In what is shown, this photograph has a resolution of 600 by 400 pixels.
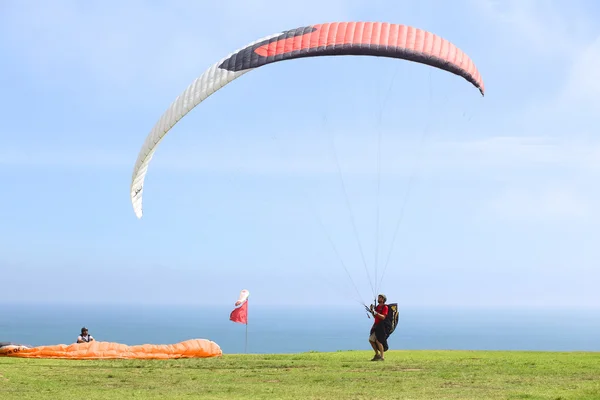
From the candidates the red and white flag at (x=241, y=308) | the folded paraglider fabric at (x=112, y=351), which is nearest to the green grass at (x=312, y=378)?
the folded paraglider fabric at (x=112, y=351)

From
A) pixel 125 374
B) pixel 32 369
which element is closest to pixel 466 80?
pixel 125 374

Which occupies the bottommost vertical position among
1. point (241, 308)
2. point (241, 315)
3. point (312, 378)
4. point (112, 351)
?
point (312, 378)

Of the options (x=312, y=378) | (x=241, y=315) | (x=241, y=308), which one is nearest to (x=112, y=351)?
(x=241, y=315)

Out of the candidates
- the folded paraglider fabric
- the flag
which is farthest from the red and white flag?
the folded paraglider fabric

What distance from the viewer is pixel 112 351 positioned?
2006 centimetres

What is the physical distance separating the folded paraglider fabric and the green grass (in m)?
1.00

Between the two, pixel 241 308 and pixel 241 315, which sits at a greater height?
pixel 241 308

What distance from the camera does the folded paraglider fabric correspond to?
1988 cm

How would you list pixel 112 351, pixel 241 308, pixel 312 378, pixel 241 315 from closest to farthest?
pixel 312 378 → pixel 112 351 → pixel 241 315 → pixel 241 308

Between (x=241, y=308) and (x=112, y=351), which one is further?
(x=241, y=308)

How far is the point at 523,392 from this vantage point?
12.3 metres

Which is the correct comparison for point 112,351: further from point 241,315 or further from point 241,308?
point 241,308

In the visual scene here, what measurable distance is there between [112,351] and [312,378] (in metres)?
7.45

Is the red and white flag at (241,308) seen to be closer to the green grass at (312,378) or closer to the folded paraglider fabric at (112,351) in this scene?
the folded paraglider fabric at (112,351)
